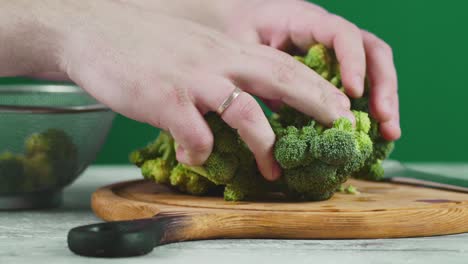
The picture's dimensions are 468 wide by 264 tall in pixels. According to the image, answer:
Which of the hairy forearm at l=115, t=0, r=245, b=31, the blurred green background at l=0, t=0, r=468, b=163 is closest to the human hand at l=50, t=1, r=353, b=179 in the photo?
the hairy forearm at l=115, t=0, r=245, b=31

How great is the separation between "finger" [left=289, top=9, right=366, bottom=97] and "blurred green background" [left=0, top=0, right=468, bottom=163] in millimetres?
1599

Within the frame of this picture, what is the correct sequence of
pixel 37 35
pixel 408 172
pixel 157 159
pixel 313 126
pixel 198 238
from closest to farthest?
pixel 198 238 → pixel 37 35 → pixel 313 126 → pixel 157 159 → pixel 408 172

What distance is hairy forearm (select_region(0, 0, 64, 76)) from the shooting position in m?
1.41

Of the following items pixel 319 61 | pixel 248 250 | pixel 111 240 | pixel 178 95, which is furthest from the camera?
pixel 319 61

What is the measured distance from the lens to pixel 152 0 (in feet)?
6.99

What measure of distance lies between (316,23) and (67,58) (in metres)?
0.64

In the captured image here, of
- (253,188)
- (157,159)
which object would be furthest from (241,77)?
(157,159)

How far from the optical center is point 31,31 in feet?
4.63

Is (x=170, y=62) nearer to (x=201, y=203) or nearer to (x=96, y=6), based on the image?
(x=96, y=6)

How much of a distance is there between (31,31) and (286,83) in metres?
0.49

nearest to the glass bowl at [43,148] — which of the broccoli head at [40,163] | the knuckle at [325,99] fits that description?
the broccoli head at [40,163]

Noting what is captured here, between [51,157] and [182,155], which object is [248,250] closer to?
[182,155]

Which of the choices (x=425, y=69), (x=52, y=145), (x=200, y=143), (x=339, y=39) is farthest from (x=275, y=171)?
(x=425, y=69)

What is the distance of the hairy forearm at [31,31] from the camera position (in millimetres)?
1405
